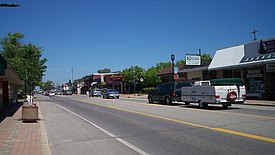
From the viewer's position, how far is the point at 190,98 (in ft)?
69.0

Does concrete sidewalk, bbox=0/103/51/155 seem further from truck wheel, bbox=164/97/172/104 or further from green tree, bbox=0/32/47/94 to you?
green tree, bbox=0/32/47/94

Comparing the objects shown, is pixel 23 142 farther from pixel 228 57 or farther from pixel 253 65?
pixel 228 57

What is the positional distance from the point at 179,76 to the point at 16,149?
3631 cm

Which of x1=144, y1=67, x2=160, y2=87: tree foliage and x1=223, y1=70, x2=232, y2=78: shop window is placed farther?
x1=144, y1=67, x2=160, y2=87: tree foliage

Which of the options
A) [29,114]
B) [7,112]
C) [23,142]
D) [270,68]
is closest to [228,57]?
[270,68]

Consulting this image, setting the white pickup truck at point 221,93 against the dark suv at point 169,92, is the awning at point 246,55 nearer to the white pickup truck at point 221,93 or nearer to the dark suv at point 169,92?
the white pickup truck at point 221,93

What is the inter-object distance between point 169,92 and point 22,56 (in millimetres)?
35968

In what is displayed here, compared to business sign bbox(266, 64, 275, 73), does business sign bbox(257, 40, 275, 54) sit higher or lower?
higher

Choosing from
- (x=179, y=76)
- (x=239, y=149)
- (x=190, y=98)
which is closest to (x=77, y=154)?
(x=239, y=149)

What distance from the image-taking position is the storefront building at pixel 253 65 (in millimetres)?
26219

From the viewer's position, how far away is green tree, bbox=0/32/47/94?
145ft

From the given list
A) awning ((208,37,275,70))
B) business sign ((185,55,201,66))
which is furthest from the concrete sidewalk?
business sign ((185,55,201,66))

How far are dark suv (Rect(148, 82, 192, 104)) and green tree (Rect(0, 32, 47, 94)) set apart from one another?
23828 millimetres

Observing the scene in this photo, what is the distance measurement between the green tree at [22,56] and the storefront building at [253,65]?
94.3ft
